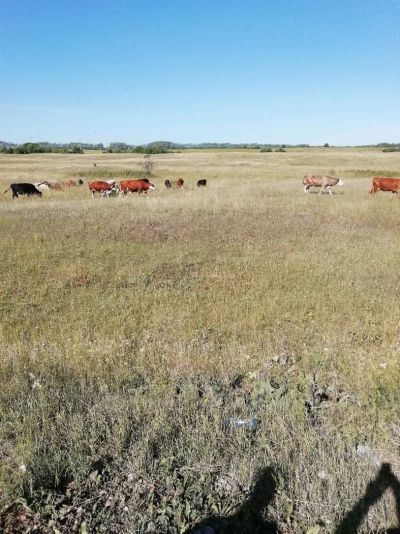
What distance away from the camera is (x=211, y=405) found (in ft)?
12.8

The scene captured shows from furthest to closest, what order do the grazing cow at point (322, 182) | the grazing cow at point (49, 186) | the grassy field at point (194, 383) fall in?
the grazing cow at point (49, 186), the grazing cow at point (322, 182), the grassy field at point (194, 383)

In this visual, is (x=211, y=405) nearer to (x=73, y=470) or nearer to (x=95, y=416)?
(x=95, y=416)

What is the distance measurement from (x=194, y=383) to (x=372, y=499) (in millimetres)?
2125

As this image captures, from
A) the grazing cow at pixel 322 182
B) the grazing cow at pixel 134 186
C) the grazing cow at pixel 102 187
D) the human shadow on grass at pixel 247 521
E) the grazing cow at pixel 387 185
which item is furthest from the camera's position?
the grazing cow at pixel 134 186

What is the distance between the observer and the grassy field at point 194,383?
9.31 feet

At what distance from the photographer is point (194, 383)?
14.9 feet

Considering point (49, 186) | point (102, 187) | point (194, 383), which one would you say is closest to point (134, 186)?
point (102, 187)

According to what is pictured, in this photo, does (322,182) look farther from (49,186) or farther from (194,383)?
(194,383)

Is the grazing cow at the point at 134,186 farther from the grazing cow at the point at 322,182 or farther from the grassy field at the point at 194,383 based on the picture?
the grassy field at the point at 194,383

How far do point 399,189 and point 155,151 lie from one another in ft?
306

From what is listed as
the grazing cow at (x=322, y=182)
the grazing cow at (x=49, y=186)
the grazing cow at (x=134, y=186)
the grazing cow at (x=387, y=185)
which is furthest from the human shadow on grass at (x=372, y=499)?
the grazing cow at (x=49, y=186)

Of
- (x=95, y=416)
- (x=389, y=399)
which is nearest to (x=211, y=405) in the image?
(x=95, y=416)

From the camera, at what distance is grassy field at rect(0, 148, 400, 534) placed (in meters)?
2.84

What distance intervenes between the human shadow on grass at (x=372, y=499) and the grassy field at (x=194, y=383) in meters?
0.03
